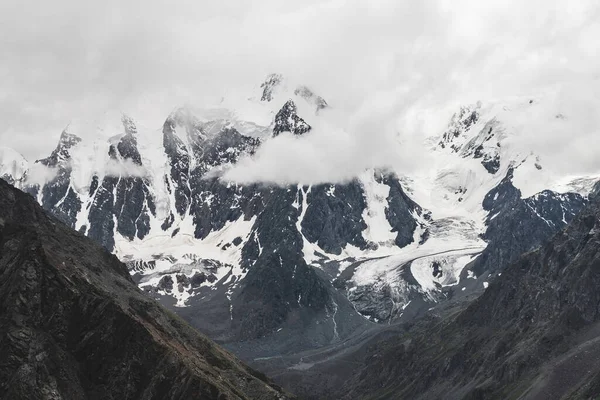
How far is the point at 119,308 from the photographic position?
188000 mm

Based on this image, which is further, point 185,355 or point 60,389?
point 185,355

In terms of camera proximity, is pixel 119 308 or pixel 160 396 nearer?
pixel 160 396

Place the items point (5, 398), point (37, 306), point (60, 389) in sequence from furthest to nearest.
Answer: point (37, 306) → point (60, 389) → point (5, 398)

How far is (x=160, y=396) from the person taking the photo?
17625cm

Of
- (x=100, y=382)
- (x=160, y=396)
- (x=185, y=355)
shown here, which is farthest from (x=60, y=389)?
(x=185, y=355)

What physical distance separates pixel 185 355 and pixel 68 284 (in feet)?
106

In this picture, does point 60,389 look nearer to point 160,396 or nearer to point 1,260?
point 160,396

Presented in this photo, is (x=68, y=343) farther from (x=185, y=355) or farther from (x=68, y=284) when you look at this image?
(x=185, y=355)

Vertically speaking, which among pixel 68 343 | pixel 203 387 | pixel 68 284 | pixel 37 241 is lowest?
pixel 203 387

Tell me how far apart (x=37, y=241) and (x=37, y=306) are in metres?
19.8

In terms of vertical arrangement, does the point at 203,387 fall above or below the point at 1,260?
below

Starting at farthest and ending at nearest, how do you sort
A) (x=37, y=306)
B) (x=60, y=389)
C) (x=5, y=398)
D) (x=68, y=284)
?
(x=68, y=284), (x=37, y=306), (x=60, y=389), (x=5, y=398)

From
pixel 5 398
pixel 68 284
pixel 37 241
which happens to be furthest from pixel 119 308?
pixel 5 398

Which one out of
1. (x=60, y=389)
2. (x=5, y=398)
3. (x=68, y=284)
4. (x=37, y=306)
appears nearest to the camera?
(x=5, y=398)
